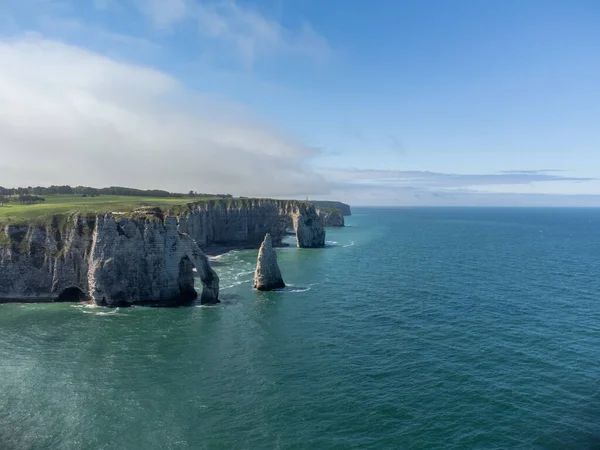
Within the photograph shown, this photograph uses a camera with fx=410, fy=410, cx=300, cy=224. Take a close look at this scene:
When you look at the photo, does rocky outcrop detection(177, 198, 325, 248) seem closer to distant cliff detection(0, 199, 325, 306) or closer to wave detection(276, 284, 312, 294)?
wave detection(276, 284, 312, 294)

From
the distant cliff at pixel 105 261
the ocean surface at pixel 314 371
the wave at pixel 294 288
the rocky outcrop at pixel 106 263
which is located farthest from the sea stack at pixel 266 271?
the distant cliff at pixel 105 261

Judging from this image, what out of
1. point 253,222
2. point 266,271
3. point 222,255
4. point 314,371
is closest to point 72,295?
point 266,271

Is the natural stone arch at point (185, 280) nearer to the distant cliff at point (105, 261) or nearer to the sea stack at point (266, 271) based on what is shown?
the distant cliff at point (105, 261)

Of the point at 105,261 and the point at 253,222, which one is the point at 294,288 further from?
the point at 253,222

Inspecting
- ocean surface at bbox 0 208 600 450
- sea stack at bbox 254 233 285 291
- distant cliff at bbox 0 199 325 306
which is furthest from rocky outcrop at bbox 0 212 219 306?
sea stack at bbox 254 233 285 291

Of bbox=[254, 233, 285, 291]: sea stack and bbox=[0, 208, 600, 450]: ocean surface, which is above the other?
bbox=[254, 233, 285, 291]: sea stack

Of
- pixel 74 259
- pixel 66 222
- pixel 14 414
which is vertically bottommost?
pixel 14 414

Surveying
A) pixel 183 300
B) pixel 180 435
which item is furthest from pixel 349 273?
pixel 180 435

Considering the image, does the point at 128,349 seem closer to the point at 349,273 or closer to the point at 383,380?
the point at 383,380
